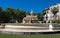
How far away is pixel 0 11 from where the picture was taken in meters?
52.4

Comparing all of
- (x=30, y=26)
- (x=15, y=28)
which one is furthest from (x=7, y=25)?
(x=30, y=26)

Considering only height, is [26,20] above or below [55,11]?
below

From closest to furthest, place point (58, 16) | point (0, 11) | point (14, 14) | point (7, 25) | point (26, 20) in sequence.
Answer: point (7, 25) → point (26, 20) → point (0, 11) → point (14, 14) → point (58, 16)

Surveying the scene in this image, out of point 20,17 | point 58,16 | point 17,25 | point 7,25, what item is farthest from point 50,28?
point 58,16

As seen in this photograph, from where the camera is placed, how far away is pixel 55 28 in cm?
2669

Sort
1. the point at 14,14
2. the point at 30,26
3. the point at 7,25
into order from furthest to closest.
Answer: the point at 14,14 → the point at 7,25 → the point at 30,26

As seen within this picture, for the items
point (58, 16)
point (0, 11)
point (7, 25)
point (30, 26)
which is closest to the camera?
point (30, 26)

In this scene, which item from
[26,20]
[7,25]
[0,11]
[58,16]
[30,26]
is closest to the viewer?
[30,26]

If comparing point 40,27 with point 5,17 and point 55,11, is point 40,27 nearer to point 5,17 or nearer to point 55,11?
point 5,17

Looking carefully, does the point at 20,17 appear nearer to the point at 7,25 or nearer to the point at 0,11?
the point at 0,11

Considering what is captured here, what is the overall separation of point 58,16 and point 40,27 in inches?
1876

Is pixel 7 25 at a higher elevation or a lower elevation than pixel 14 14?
lower

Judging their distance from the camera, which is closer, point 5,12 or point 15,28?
point 15,28

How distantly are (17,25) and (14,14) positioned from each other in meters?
32.1
